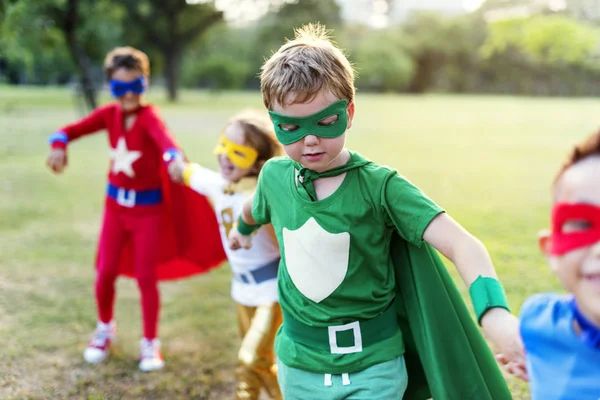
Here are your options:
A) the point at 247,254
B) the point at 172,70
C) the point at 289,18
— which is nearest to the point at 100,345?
the point at 247,254

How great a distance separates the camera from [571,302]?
1.72m

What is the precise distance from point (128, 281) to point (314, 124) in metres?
4.74

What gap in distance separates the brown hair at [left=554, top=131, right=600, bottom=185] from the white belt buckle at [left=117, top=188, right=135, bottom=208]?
10.4 feet

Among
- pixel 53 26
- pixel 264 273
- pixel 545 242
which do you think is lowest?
pixel 264 273

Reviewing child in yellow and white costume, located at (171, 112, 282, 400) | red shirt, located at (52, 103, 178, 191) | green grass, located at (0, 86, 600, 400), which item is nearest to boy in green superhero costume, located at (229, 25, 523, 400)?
child in yellow and white costume, located at (171, 112, 282, 400)

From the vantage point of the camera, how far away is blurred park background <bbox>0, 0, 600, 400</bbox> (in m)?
4.55

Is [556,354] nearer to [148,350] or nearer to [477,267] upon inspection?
[477,267]

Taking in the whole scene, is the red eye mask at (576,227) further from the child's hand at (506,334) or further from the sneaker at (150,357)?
the sneaker at (150,357)

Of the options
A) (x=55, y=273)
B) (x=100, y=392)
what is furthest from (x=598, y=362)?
(x=55, y=273)

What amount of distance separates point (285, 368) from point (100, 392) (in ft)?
6.24

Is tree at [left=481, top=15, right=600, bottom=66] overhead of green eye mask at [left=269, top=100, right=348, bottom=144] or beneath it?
overhead

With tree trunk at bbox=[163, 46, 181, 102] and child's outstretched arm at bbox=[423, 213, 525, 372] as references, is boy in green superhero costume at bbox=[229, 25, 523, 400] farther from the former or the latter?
tree trunk at bbox=[163, 46, 181, 102]

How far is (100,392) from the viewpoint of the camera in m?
4.04

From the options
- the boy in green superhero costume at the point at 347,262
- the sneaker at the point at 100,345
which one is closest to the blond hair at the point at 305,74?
the boy in green superhero costume at the point at 347,262
